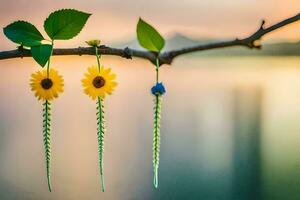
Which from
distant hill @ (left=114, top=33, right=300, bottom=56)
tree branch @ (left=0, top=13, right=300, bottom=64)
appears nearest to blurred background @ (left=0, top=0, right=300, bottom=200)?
distant hill @ (left=114, top=33, right=300, bottom=56)

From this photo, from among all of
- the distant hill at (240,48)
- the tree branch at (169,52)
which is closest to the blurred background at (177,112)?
the distant hill at (240,48)

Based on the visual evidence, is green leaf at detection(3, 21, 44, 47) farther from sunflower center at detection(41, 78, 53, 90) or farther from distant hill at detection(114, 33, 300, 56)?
distant hill at detection(114, 33, 300, 56)

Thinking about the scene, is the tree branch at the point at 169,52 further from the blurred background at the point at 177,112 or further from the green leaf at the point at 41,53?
the blurred background at the point at 177,112

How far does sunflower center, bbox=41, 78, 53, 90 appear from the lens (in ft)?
2.00

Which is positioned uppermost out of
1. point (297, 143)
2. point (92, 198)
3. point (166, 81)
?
point (166, 81)

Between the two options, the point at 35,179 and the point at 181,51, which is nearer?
the point at 181,51

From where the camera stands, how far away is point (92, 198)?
949 millimetres

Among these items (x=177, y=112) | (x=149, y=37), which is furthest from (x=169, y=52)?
(x=177, y=112)

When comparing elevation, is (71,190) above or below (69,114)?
below

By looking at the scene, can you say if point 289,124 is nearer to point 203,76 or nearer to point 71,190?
point 203,76

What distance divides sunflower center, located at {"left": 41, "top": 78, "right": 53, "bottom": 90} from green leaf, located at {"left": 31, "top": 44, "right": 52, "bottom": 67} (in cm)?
3

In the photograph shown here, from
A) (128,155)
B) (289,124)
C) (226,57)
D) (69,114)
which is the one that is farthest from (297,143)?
(69,114)

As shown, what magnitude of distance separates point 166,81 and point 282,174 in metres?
0.30

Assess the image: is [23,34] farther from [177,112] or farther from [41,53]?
[177,112]
